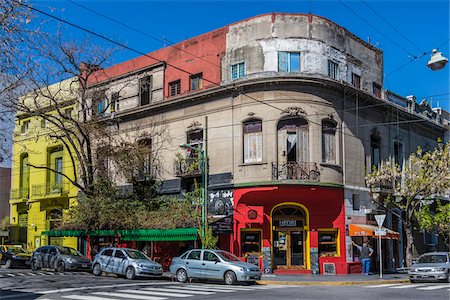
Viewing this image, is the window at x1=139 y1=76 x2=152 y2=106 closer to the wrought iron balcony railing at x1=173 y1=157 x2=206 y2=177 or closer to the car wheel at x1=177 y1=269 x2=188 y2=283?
the wrought iron balcony railing at x1=173 y1=157 x2=206 y2=177

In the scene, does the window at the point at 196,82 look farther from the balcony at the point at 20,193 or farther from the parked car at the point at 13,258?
the balcony at the point at 20,193

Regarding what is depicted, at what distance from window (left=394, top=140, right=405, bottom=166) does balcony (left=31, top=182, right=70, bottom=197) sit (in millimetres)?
22829

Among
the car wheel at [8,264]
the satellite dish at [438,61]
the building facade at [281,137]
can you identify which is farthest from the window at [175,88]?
→ the satellite dish at [438,61]

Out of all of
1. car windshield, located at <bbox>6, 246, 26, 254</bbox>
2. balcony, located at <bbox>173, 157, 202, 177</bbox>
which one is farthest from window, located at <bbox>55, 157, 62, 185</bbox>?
balcony, located at <bbox>173, 157, 202, 177</bbox>

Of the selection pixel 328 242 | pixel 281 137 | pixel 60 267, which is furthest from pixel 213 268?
pixel 60 267

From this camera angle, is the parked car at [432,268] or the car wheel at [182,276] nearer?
the parked car at [432,268]

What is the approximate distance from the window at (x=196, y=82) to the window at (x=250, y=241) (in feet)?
29.8

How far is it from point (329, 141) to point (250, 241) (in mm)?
6919

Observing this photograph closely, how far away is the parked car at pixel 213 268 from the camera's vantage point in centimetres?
2217

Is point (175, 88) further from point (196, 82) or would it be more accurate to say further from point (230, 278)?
point (230, 278)

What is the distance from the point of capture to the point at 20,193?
43062 millimetres

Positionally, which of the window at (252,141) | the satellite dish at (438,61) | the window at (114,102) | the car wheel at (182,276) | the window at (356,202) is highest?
the window at (114,102)

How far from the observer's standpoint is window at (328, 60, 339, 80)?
98.0ft

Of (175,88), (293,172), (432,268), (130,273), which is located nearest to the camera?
(432,268)
